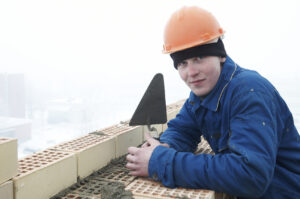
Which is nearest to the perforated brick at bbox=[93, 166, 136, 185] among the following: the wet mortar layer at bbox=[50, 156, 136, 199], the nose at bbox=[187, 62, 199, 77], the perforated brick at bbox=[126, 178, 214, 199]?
the wet mortar layer at bbox=[50, 156, 136, 199]

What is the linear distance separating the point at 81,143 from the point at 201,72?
2.75 feet

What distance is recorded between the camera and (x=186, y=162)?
4.15ft

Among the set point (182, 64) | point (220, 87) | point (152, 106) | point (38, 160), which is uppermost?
point (182, 64)

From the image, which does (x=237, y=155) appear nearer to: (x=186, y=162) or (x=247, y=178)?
(x=247, y=178)

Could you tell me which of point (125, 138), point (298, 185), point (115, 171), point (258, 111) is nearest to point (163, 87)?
point (125, 138)

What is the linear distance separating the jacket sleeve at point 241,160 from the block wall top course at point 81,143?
540 millimetres

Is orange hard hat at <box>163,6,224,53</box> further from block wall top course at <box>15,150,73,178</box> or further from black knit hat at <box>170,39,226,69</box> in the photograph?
block wall top course at <box>15,150,73,178</box>

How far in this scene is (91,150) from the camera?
1.62m

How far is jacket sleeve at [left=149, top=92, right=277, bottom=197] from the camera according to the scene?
Answer: 3.69ft

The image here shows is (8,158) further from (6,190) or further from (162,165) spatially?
(162,165)

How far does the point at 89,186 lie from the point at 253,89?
920 millimetres

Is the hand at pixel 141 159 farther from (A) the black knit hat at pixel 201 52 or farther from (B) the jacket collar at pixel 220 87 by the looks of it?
(A) the black knit hat at pixel 201 52

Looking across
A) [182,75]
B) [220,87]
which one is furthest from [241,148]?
[182,75]

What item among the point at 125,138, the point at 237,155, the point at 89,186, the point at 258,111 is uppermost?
the point at 258,111
